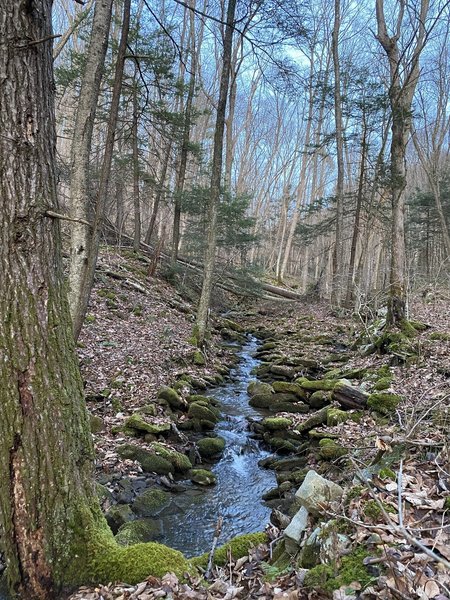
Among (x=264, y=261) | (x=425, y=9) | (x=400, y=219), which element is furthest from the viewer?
(x=264, y=261)

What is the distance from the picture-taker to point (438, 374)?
6.28 m

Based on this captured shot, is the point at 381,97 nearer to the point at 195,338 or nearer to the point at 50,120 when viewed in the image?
the point at 195,338

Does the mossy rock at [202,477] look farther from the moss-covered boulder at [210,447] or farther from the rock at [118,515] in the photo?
the rock at [118,515]

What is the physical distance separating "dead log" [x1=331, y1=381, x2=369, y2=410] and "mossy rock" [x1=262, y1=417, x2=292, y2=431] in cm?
100

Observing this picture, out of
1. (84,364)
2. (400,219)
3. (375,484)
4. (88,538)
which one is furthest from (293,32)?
(88,538)

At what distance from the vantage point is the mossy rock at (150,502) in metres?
4.67

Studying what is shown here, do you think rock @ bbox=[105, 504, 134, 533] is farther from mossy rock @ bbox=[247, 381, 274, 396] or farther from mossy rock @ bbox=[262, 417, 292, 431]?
mossy rock @ bbox=[247, 381, 274, 396]

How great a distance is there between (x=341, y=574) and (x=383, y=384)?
5059mm

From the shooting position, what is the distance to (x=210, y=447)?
6.36 meters

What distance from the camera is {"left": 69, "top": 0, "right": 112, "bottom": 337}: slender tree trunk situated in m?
6.15

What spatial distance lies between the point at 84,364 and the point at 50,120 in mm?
5578

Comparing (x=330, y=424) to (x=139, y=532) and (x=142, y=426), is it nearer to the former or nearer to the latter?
(x=142, y=426)

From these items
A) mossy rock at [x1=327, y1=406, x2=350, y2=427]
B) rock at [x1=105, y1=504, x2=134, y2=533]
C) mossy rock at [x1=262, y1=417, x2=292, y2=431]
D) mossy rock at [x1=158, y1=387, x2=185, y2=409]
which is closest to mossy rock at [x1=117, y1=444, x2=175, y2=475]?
rock at [x1=105, y1=504, x2=134, y2=533]

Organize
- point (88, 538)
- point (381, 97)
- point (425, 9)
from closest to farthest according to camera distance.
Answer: point (88, 538) < point (425, 9) < point (381, 97)
